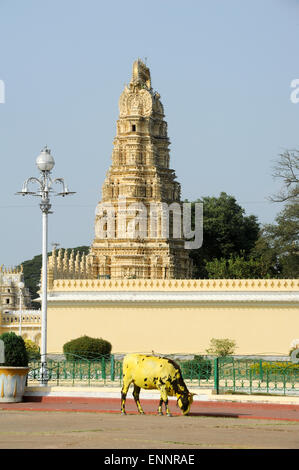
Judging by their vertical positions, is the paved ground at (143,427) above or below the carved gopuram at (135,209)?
below

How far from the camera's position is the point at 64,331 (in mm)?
39938

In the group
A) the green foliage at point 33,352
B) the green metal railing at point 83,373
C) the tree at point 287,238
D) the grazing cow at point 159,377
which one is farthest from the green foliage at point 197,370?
the tree at point 287,238

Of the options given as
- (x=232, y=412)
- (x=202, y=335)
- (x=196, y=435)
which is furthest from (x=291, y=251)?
(x=196, y=435)

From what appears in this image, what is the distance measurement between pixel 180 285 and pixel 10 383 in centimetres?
1799

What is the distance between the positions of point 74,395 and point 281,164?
1230 inches

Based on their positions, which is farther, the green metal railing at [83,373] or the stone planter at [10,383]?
the green metal railing at [83,373]

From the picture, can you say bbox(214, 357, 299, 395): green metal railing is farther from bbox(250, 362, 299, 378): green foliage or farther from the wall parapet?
the wall parapet

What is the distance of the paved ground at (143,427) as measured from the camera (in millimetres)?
14062

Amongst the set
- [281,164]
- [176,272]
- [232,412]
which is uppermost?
[281,164]

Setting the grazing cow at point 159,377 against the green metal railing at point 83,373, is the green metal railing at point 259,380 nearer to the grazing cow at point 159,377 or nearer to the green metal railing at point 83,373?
the green metal railing at point 83,373

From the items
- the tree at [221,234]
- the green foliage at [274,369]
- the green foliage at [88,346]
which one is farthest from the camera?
the tree at [221,234]

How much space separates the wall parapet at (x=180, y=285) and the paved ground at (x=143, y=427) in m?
17.2

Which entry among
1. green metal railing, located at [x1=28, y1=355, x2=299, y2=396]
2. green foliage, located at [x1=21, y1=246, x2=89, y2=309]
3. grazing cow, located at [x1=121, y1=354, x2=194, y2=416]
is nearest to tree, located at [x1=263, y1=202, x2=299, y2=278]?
green metal railing, located at [x1=28, y1=355, x2=299, y2=396]
